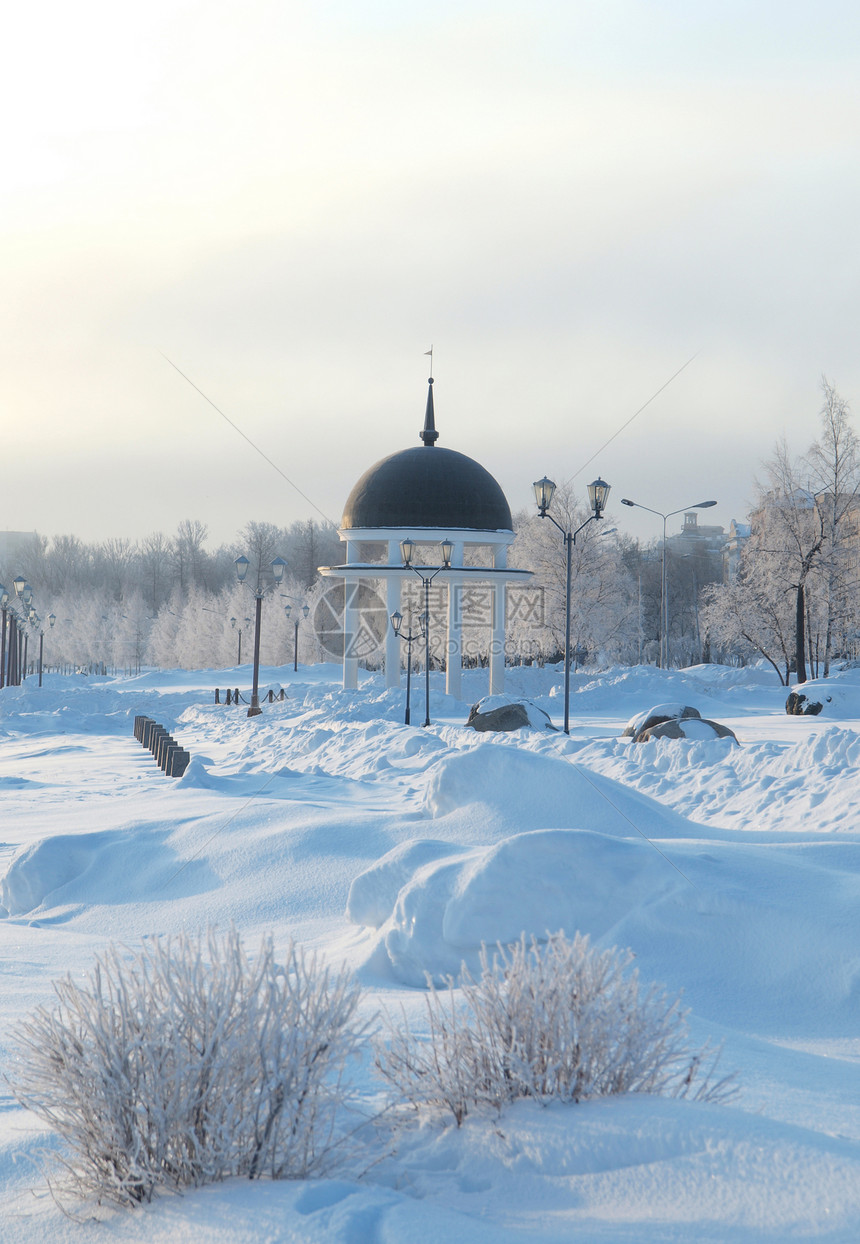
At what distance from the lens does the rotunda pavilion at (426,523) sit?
30594mm

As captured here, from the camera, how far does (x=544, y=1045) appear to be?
3.12 m

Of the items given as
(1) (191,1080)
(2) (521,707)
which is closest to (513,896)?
(1) (191,1080)

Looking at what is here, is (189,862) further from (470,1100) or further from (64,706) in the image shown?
(64,706)

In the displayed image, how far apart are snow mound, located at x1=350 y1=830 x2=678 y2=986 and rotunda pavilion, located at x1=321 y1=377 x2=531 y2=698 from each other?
23.6 metres

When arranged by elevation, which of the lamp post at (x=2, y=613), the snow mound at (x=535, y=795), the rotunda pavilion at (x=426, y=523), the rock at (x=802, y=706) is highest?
the rotunda pavilion at (x=426, y=523)

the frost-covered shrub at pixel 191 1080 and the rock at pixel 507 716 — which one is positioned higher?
the frost-covered shrub at pixel 191 1080

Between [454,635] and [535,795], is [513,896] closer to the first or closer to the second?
[535,795]

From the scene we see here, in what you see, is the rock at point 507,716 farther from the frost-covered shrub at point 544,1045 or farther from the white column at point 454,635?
Answer: the frost-covered shrub at point 544,1045

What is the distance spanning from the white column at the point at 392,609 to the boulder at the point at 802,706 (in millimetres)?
13112

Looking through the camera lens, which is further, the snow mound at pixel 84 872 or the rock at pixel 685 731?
the rock at pixel 685 731

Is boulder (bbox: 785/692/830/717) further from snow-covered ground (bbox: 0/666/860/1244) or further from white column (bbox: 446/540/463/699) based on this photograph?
white column (bbox: 446/540/463/699)

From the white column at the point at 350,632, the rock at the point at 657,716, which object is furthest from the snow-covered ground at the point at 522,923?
the white column at the point at 350,632

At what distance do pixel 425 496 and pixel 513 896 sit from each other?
25.9m

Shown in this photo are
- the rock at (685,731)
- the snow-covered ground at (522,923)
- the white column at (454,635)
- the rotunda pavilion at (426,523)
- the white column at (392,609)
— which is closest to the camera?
the snow-covered ground at (522,923)
